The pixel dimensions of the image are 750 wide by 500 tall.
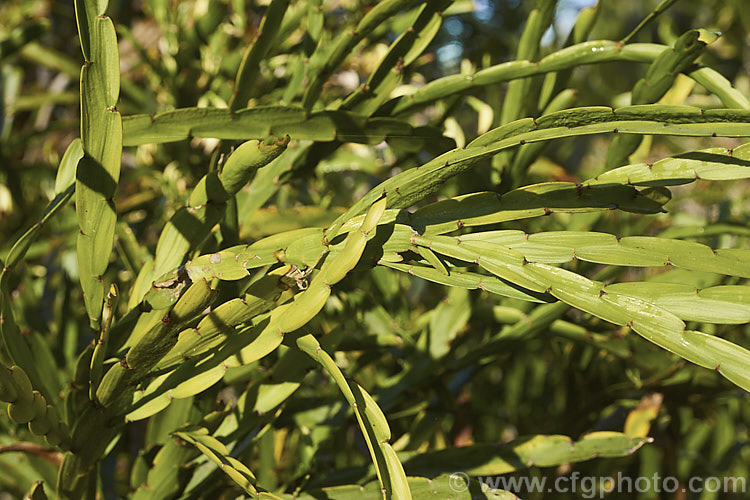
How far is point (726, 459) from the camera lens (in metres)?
0.86

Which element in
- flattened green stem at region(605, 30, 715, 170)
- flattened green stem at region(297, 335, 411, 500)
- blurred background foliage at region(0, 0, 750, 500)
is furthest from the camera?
blurred background foliage at region(0, 0, 750, 500)

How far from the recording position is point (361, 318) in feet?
2.40

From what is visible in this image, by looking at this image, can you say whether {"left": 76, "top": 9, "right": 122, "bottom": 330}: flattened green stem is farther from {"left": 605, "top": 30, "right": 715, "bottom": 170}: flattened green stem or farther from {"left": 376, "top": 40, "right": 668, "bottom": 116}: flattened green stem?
{"left": 605, "top": 30, "right": 715, "bottom": 170}: flattened green stem

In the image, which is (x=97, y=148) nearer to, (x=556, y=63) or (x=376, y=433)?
(x=376, y=433)

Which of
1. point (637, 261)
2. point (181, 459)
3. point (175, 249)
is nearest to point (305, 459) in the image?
point (181, 459)

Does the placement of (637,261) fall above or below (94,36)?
below

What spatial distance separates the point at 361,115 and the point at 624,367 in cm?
55

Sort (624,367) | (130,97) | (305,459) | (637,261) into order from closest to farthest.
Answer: (637,261), (305,459), (624,367), (130,97)

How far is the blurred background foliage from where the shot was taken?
617 millimetres

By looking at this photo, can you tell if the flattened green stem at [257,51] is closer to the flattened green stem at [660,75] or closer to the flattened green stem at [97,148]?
the flattened green stem at [97,148]

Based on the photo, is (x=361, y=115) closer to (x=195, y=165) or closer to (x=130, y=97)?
(x=195, y=165)

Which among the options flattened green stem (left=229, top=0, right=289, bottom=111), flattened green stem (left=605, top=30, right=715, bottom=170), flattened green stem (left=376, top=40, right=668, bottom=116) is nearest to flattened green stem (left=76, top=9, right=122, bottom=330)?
flattened green stem (left=229, top=0, right=289, bottom=111)

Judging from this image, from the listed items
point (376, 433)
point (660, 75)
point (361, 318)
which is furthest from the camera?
point (361, 318)

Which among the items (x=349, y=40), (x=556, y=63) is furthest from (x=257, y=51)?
(x=556, y=63)
